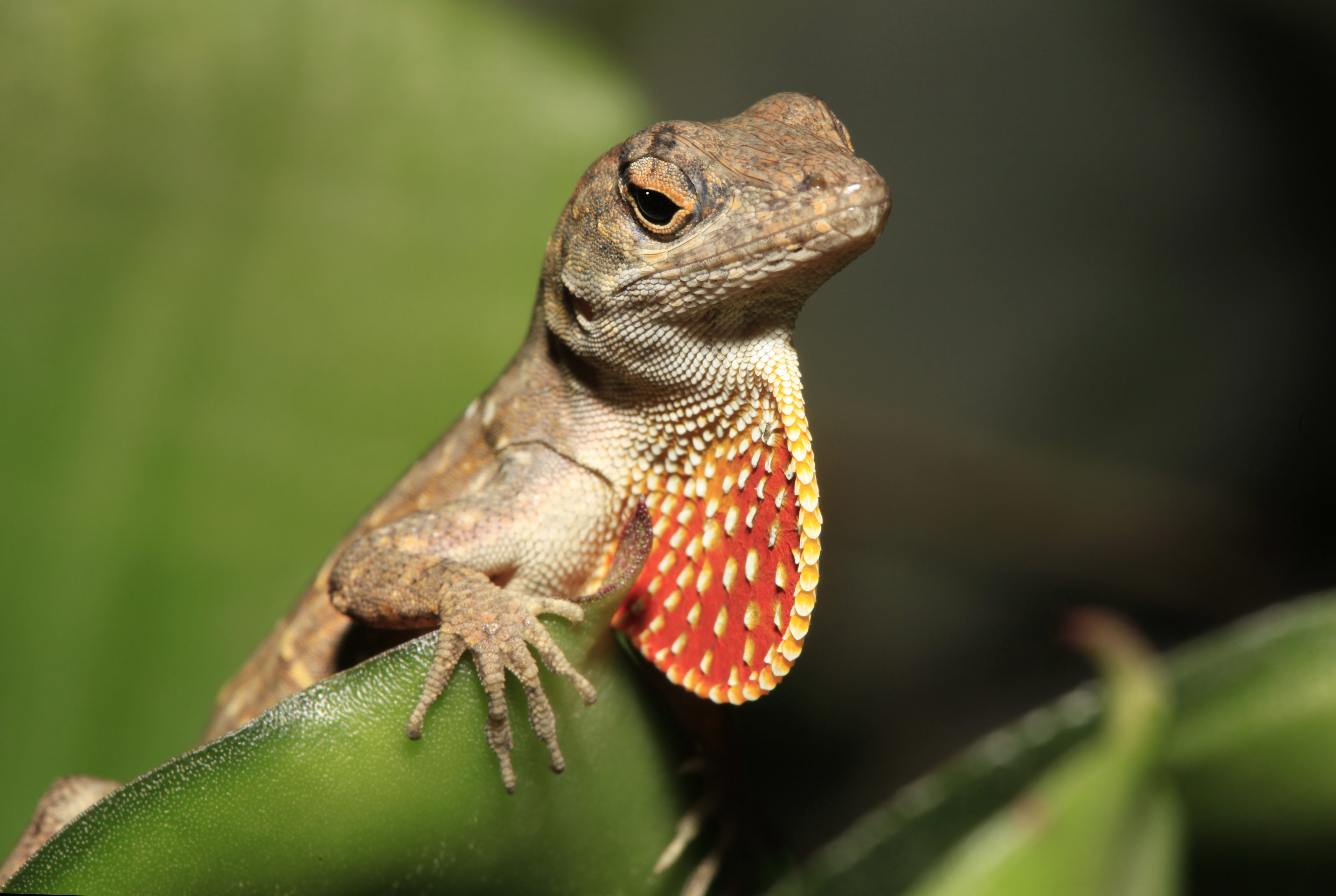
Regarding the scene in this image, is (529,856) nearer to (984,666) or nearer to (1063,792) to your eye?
(1063,792)

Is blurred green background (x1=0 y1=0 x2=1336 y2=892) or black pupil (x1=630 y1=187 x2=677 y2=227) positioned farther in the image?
blurred green background (x1=0 y1=0 x2=1336 y2=892)

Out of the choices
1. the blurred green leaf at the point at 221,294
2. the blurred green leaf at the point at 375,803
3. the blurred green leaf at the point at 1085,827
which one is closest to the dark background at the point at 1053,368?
the blurred green leaf at the point at 221,294

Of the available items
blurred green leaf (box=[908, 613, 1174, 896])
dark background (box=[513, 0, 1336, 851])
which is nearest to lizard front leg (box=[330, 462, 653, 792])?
blurred green leaf (box=[908, 613, 1174, 896])

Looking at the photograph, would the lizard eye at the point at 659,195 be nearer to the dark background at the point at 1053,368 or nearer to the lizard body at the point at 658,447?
the lizard body at the point at 658,447

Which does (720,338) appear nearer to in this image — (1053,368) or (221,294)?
(221,294)

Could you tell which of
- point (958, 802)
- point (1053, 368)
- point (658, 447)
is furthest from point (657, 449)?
point (1053, 368)

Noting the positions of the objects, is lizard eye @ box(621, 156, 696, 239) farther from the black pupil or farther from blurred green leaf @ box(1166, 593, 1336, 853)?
blurred green leaf @ box(1166, 593, 1336, 853)

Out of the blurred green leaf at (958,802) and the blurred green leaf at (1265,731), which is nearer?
the blurred green leaf at (1265,731)
